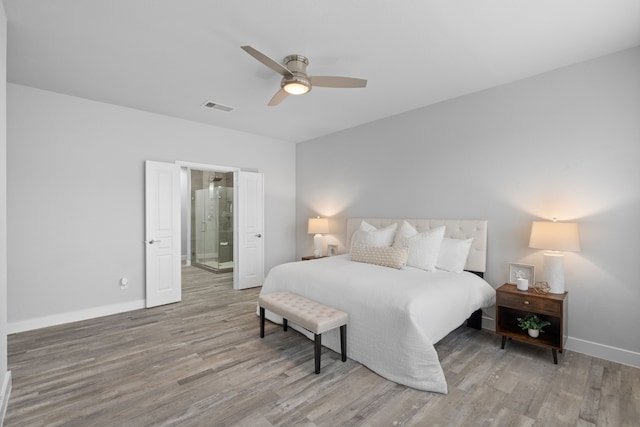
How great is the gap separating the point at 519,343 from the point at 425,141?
2551 millimetres

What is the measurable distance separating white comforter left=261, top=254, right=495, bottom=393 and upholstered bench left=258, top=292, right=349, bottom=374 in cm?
7

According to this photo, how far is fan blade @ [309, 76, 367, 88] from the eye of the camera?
2.62 metres

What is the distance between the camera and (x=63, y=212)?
3598 millimetres

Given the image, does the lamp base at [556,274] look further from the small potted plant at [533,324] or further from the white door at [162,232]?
the white door at [162,232]

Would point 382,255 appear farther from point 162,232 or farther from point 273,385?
point 162,232

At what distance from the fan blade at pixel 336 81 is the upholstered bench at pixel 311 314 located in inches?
79.8

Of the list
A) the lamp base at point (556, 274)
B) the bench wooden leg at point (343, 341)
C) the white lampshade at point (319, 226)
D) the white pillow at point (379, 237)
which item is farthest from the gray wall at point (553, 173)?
the bench wooden leg at point (343, 341)

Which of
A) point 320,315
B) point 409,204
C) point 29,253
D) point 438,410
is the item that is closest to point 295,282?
point 320,315

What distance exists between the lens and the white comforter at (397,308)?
7.28 ft

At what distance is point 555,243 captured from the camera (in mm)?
2662

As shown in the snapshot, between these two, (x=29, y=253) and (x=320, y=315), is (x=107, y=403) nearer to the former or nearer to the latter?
(x=320, y=315)

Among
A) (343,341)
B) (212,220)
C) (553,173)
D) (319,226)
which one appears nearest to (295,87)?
(343,341)

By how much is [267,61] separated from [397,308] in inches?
85.5

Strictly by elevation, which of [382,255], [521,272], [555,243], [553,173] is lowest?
[521,272]
